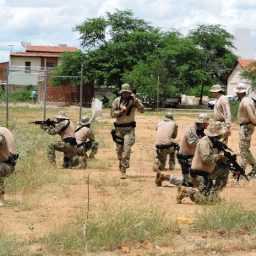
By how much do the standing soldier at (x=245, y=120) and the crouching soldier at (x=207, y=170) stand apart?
241cm

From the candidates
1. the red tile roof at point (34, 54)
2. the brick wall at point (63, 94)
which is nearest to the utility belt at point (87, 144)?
the brick wall at point (63, 94)

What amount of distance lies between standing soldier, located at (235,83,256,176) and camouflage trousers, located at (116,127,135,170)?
198cm

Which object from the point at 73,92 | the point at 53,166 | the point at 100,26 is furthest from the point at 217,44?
the point at 53,166

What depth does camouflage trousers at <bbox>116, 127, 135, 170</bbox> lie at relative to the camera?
460 inches

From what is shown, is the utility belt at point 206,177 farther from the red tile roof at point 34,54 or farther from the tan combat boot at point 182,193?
the red tile roof at point 34,54

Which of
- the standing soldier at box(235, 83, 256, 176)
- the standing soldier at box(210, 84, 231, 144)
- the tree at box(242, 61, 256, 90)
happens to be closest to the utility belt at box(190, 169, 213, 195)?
the standing soldier at box(235, 83, 256, 176)

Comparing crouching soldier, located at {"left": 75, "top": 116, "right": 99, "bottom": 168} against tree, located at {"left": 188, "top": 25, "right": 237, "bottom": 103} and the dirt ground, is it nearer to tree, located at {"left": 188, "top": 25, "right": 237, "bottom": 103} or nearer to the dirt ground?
the dirt ground

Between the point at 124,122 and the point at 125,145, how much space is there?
438mm

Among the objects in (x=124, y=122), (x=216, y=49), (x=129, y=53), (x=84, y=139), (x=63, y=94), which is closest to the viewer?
(x=124, y=122)

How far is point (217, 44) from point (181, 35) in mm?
6101

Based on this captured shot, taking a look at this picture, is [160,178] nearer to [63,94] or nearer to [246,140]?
[246,140]

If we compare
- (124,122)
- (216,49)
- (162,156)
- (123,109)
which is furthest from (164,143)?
(216,49)

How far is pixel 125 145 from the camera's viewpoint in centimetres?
1168

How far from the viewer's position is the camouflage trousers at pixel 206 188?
8.80m
